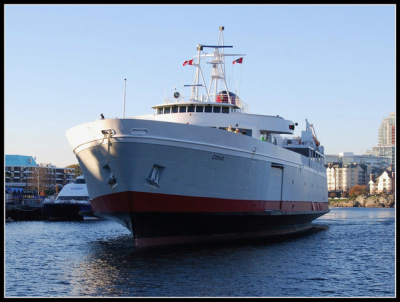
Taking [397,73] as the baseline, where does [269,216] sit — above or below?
below

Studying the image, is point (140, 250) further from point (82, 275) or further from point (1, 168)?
point (1, 168)

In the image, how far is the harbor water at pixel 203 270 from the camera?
1587cm

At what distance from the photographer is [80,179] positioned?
5972 centimetres

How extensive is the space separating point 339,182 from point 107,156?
17946cm

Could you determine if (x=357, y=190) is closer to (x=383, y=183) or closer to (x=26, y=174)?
(x=383, y=183)

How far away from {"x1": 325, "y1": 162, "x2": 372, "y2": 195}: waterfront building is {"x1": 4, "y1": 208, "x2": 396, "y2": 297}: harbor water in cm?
16910

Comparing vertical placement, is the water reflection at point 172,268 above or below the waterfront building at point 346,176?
below

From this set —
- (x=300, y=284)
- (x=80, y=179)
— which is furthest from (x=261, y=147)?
(x=80, y=179)

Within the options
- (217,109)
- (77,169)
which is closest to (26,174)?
(77,169)

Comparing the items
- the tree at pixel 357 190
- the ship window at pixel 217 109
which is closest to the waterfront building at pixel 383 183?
the tree at pixel 357 190

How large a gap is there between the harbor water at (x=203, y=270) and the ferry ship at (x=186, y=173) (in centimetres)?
104

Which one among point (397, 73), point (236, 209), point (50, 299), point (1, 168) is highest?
point (397, 73)

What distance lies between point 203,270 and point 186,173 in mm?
5426

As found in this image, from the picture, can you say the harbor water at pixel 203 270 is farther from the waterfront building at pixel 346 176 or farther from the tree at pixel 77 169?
the waterfront building at pixel 346 176
